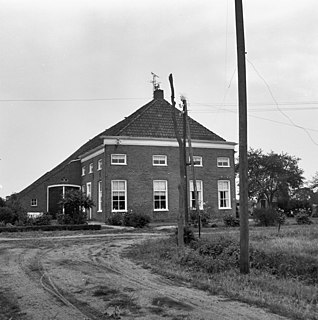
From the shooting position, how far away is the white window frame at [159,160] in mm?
38344

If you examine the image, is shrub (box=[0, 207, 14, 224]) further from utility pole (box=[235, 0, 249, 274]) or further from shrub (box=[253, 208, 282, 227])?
utility pole (box=[235, 0, 249, 274])

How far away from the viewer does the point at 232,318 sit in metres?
6.69

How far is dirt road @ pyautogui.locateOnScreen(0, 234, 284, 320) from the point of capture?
6.93 meters

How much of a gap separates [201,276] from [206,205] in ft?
95.3

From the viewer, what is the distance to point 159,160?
Answer: 38500mm

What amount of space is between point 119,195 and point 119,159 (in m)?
2.91

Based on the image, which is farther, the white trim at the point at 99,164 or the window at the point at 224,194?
the window at the point at 224,194

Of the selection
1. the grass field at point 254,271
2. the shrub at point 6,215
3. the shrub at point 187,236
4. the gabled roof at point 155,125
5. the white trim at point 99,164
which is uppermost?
the gabled roof at point 155,125

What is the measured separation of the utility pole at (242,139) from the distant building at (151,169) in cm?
2574

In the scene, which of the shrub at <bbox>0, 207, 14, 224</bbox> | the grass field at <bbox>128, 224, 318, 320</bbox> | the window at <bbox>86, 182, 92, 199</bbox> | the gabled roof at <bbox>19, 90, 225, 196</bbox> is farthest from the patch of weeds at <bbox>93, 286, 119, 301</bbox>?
the window at <bbox>86, 182, 92, 199</bbox>

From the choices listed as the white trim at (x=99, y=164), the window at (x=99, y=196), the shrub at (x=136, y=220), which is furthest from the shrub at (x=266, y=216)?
the white trim at (x=99, y=164)

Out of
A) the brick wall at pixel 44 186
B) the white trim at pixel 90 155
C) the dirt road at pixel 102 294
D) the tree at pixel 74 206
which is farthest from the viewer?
the brick wall at pixel 44 186

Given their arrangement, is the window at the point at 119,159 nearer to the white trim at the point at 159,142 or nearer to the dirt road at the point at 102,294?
the white trim at the point at 159,142

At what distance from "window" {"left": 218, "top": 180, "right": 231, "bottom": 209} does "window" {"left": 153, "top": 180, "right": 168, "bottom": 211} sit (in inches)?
202
